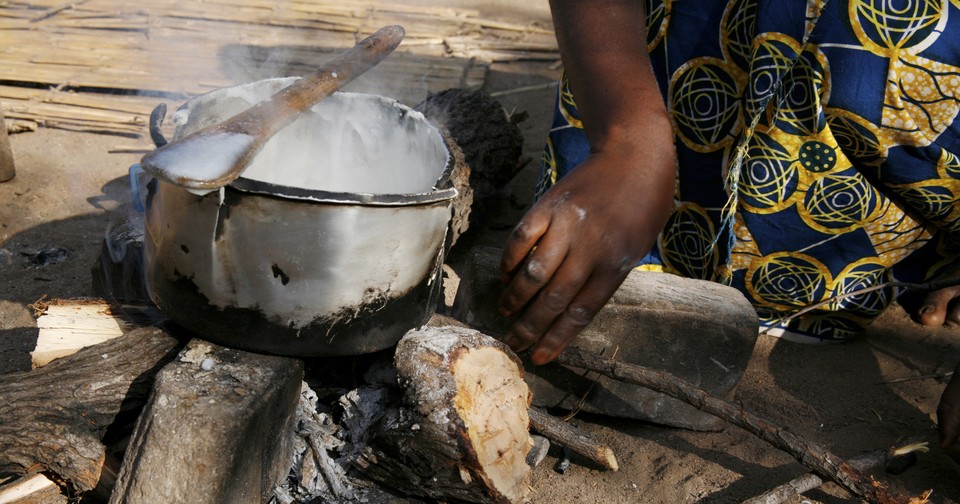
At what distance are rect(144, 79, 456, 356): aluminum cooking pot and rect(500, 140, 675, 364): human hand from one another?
21 centimetres

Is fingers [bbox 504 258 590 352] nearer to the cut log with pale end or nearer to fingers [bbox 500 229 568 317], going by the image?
fingers [bbox 500 229 568 317]

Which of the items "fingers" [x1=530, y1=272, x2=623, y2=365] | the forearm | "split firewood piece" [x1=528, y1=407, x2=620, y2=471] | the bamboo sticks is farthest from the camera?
the bamboo sticks

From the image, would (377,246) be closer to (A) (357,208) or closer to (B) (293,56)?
(A) (357,208)

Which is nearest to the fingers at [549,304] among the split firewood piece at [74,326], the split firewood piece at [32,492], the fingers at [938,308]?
the split firewood piece at [74,326]

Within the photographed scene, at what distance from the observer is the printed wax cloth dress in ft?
6.96

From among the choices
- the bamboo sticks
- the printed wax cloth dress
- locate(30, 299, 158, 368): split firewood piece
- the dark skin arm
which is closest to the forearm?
the dark skin arm

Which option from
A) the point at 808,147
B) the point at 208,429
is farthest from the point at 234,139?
the point at 808,147

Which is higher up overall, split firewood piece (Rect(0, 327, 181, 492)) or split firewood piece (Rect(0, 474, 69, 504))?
split firewood piece (Rect(0, 327, 181, 492))

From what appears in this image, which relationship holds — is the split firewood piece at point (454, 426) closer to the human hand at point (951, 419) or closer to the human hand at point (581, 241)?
the human hand at point (581, 241)

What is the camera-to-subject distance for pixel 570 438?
2025 millimetres

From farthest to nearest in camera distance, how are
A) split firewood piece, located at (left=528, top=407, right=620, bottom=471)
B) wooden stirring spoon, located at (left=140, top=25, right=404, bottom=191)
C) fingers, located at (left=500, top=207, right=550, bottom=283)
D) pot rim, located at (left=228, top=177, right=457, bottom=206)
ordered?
split firewood piece, located at (left=528, top=407, right=620, bottom=471), fingers, located at (left=500, top=207, right=550, bottom=283), pot rim, located at (left=228, top=177, right=457, bottom=206), wooden stirring spoon, located at (left=140, top=25, right=404, bottom=191)

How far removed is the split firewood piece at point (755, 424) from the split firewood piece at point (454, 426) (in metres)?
0.34

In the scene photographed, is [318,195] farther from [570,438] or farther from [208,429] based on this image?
[570,438]

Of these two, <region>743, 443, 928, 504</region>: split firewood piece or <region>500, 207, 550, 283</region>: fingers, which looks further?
<region>743, 443, 928, 504</region>: split firewood piece
